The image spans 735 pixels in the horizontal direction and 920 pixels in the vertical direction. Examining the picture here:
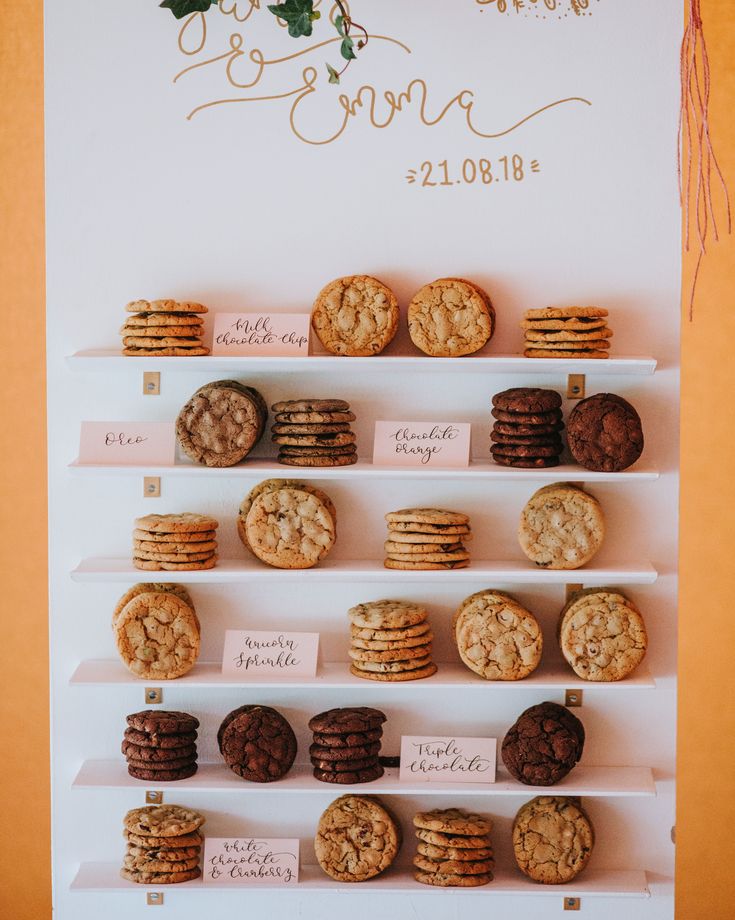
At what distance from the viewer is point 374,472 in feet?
8.16

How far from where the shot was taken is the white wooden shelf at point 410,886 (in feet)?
8.51

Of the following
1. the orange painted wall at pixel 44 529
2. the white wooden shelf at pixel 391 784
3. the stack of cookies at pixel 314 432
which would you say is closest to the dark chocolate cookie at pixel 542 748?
the white wooden shelf at pixel 391 784

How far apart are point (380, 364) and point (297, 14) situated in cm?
80

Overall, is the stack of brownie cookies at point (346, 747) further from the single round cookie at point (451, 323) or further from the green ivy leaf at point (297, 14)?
the green ivy leaf at point (297, 14)

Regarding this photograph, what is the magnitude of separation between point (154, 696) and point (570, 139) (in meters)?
1.65

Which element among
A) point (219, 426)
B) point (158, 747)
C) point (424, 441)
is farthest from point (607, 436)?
point (158, 747)

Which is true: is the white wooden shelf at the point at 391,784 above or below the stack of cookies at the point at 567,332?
below

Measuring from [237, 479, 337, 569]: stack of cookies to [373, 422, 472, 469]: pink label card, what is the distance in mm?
184

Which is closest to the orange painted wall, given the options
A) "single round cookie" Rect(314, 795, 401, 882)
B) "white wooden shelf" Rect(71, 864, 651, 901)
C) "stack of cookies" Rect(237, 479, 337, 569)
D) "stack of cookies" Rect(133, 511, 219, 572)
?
"white wooden shelf" Rect(71, 864, 651, 901)

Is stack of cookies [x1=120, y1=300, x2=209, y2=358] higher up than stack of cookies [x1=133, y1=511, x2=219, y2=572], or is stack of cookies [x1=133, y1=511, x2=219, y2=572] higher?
stack of cookies [x1=120, y1=300, x2=209, y2=358]

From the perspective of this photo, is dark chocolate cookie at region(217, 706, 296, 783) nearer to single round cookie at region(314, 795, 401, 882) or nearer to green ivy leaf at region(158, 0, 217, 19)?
single round cookie at region(314, 795, 401, 882)

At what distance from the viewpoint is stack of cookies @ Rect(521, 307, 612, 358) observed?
2457 millimetres

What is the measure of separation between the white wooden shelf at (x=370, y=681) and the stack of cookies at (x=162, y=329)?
75 cm

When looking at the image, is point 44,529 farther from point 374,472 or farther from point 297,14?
point 297,14
